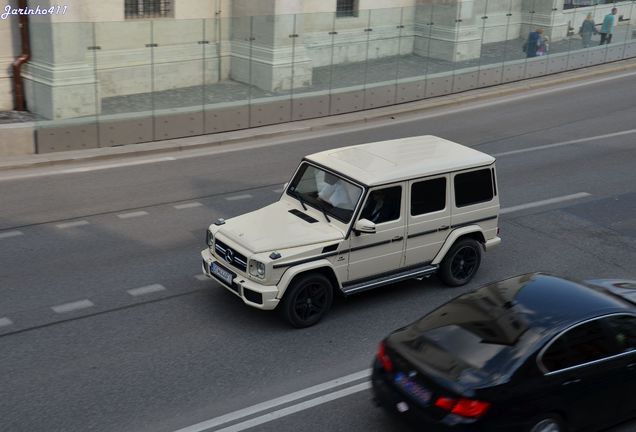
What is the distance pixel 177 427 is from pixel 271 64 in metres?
13.9

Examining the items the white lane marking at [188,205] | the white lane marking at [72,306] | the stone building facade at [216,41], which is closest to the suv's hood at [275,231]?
the white lane marking at [72,306]

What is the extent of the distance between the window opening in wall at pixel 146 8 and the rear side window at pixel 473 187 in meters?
13.1

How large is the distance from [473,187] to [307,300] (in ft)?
9.61

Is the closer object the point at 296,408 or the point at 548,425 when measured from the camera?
the point at 548,425

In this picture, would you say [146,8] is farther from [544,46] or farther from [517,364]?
[517,364]

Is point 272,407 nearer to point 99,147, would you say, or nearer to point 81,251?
point 81,251

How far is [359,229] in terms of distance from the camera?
32.5 feet

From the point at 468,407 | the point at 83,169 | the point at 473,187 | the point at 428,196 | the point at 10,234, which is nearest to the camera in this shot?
the point at 468,407

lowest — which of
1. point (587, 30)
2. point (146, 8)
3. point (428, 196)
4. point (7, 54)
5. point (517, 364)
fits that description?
point (517, 364)

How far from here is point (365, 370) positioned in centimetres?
911

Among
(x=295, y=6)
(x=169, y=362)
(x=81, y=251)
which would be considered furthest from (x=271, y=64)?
(x=169, y=362)

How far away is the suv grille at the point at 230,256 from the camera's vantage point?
9.69 metres

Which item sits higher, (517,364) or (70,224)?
(517,364)

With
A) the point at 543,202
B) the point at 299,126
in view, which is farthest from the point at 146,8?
the point at 543,202
